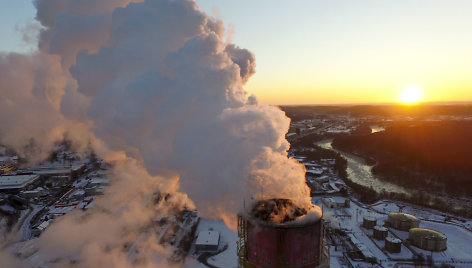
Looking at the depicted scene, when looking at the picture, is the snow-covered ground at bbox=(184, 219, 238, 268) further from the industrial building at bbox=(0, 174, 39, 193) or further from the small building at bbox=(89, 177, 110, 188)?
the industrial building at bbox=(0, 174, 39, 193)

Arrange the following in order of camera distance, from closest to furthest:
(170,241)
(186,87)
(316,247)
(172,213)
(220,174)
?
(316,247) → (220,174) → (186,87) → (170,241) → (172,213)

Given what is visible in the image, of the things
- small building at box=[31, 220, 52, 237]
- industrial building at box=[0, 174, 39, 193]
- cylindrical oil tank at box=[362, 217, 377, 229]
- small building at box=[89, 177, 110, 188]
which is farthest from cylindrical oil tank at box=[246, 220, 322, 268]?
industrial building at box=[0, 174, 39, 193]

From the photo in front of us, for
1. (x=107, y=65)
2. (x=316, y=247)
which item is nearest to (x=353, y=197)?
(x=316, y=247)

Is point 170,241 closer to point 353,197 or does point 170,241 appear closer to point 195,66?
point 195,66

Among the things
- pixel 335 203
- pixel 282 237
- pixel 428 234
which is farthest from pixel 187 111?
pixel 335 203

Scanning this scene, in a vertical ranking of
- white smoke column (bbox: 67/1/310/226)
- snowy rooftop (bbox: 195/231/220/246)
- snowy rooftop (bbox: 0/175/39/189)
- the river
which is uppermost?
white smoke column (bbox: 67/1/310/226)
